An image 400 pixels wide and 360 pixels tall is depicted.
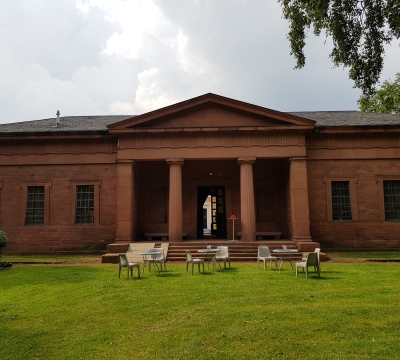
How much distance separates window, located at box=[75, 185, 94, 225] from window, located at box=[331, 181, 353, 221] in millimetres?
13524

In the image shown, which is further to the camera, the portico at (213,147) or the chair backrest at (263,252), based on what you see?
the portico at (213,147)

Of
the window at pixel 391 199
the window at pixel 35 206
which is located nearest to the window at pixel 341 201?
the window at pixel 391 199

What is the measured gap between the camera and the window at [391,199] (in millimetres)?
20672

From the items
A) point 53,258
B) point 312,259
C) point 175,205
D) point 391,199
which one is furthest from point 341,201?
point 53,258

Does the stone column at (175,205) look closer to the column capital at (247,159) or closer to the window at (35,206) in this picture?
the column capital at (247,159)

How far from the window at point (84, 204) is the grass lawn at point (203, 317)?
29.4 feet

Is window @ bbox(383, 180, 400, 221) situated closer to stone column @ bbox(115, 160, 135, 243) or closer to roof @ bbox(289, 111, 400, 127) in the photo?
roof @ bbox(289, 111, 400, 127)

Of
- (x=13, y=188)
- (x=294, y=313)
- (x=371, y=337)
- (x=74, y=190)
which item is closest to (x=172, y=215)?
(x=74, y=190)

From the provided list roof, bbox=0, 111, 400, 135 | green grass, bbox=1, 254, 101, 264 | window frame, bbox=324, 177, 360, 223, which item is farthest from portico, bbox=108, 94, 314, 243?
roof, bbox=0, 111, 400, 135

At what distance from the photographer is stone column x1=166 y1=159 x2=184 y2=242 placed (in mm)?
19172

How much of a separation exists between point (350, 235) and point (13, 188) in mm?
18946

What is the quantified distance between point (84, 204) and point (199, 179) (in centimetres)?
678

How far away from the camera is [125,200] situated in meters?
19.6

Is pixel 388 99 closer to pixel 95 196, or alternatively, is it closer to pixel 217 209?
pixel 217 209
